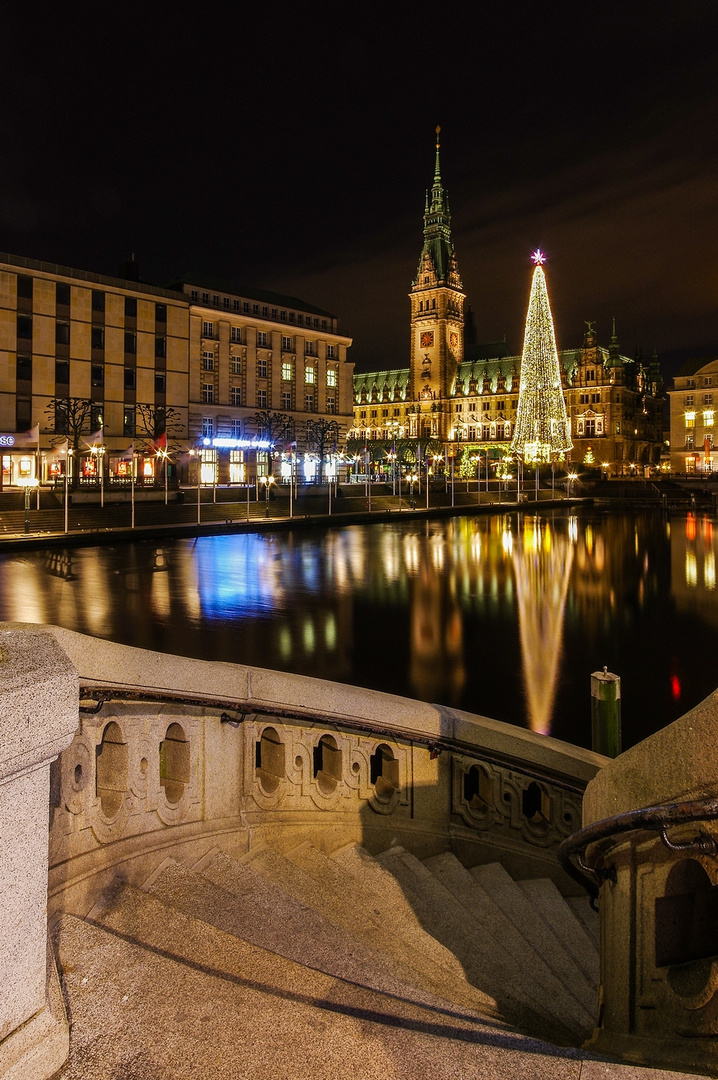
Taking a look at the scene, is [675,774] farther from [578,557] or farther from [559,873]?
[578,557]

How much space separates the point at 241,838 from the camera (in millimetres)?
5070

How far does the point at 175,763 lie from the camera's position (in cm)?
477

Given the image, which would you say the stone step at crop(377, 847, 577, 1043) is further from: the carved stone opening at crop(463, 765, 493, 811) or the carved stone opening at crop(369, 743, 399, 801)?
the carved stone opening at crop(463, 765, 493, 811)

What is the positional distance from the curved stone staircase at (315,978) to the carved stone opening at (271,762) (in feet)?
1.61

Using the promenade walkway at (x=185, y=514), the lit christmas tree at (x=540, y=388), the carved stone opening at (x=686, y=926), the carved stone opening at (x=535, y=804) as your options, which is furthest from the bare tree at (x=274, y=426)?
the carved stone opening at (x=686, y=926)

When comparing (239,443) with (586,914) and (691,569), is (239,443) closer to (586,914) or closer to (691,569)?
(691,569)

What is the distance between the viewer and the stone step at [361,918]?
13.6 feet

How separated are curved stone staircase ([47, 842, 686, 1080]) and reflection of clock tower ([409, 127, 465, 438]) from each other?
5999 inches

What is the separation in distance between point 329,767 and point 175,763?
1493 mm

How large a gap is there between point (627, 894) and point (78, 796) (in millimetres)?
2922

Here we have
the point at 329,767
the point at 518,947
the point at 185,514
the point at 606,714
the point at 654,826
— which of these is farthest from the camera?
the point at 185,514

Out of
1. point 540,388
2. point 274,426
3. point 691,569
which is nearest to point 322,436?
point 274,426

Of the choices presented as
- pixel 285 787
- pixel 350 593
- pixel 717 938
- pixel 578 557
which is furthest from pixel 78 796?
pixel 578 557

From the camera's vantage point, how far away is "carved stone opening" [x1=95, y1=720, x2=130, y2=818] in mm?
4230
